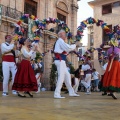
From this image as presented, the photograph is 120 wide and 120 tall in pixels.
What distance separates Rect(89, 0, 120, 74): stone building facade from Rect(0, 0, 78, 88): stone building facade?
7522 millimetres

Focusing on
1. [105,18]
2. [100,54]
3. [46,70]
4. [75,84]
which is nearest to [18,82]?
[75,84]

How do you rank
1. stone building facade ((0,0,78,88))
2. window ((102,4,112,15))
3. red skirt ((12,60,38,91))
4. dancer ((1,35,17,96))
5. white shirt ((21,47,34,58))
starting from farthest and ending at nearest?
window ((102,4,112,15)) → stone building facade ((0,0,78,88)) → dancer ((1,35,17,96)) → white shirt ((21,47,34,58)) → red skirt ((12,60,38,91))

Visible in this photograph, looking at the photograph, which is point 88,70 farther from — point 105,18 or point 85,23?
point 105,18

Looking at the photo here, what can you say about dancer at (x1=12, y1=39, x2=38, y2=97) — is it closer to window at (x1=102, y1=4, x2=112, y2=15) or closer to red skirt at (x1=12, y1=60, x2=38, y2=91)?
red skirt at (x1=12, y1=60, x2=38, y2=91)

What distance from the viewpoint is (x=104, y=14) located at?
29266 millimetres

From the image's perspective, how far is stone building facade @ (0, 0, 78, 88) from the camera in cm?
1522

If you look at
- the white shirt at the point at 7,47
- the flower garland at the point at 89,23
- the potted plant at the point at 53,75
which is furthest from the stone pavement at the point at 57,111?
the potted plant at the point at 53,75

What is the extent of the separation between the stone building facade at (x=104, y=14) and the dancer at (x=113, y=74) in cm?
2178

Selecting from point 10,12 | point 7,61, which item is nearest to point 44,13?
point 10,12

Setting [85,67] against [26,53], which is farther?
[85,67]

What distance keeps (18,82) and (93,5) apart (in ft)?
82.8

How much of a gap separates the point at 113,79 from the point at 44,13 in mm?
12910

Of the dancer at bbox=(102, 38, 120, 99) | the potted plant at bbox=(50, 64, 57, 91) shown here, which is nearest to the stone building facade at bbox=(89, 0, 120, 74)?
the potted plant at bbox=(50, 64, 57, 91)

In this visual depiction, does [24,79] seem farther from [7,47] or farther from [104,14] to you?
[104,14]
